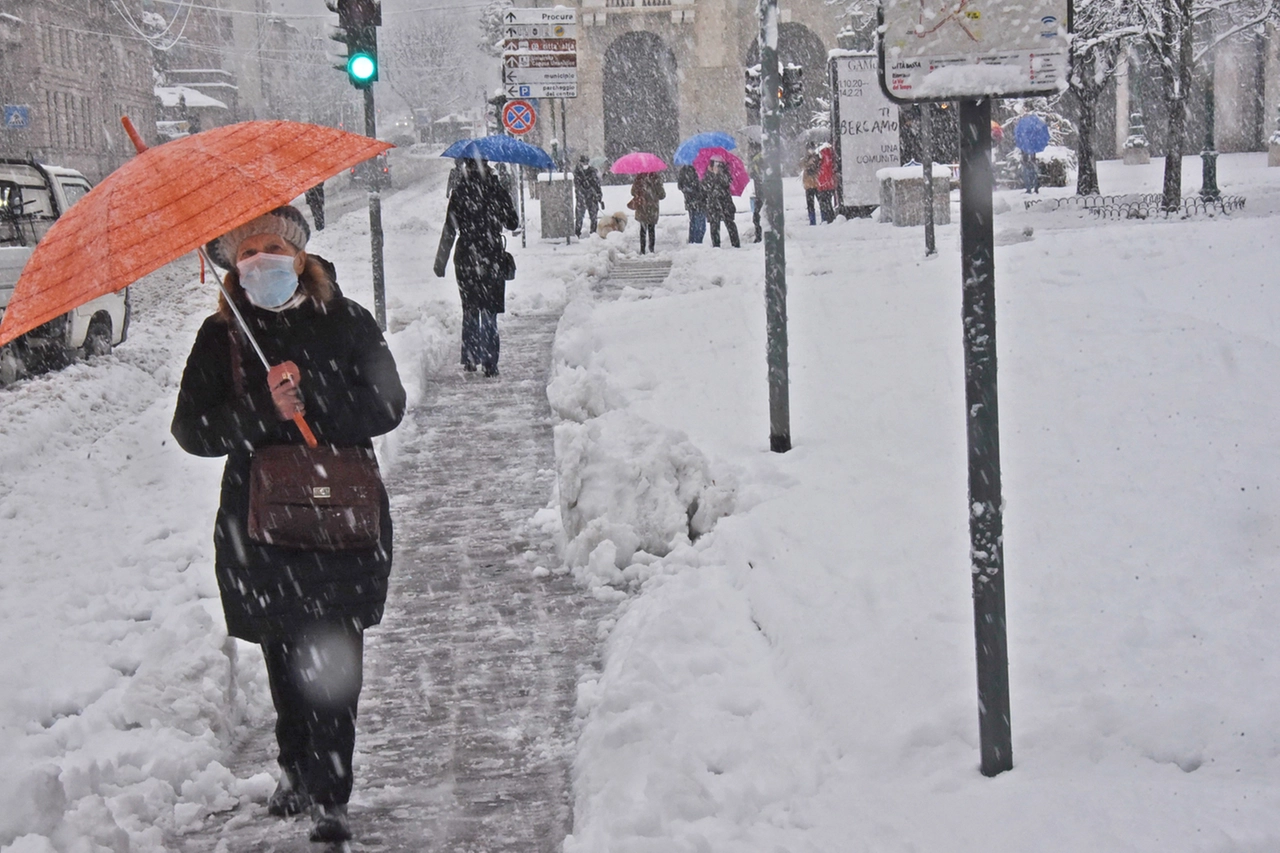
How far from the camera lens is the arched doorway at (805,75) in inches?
1887

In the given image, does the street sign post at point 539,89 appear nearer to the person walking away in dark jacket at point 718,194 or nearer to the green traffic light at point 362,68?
the person walking away in dark jacket at point 718,194

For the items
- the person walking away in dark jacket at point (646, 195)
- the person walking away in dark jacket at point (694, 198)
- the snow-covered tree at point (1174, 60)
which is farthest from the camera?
the person walking away in dark jacket at point (694, 198)

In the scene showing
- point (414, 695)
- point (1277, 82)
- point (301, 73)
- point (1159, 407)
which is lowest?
point (414, 695)

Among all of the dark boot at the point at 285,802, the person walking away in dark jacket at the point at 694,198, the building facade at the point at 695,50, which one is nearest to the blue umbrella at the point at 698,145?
the person walking away in dark jacket at the point at 694,198

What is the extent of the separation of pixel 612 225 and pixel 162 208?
23380 mm

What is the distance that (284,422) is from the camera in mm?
3623

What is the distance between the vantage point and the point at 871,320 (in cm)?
1011

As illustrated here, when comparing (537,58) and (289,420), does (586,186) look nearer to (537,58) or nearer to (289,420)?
(537,58)

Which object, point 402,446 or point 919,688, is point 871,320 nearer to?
point 402,446

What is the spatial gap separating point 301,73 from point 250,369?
4178 inches

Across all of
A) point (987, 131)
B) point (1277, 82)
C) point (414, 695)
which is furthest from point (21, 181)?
point (1277, 82)

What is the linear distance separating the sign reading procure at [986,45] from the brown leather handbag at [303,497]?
5.82ft

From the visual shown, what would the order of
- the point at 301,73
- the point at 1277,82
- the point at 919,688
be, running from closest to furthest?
the point at 919,688 < the point at 1277,82 < the point at 301,73

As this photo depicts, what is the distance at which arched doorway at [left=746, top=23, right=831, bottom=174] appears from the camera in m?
47.9
